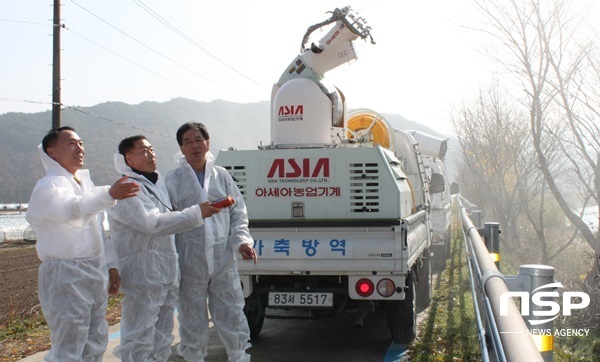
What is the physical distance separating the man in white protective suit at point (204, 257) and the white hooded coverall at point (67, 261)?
3.06ft

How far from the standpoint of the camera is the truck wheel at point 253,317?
6.62 meters

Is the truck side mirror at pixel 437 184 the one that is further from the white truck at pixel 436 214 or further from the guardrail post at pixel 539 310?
the guardrail post at pixel 539 310

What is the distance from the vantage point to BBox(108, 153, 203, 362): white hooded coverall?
4.39 m

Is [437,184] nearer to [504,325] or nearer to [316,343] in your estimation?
[316,343]

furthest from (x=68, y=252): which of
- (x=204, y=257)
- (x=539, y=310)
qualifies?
(x=539, y=310)

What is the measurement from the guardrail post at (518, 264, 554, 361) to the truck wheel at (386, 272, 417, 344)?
13.4 feet

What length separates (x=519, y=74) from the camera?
16031 mm

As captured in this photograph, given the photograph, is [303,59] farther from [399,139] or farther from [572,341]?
[572,341]

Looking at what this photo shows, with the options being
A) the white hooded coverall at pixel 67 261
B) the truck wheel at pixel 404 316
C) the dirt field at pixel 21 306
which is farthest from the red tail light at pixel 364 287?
the dirt field at pixel 21 306

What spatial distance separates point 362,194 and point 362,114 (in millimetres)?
3429

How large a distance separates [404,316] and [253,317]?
5.51 feet

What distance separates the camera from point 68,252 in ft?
13.1

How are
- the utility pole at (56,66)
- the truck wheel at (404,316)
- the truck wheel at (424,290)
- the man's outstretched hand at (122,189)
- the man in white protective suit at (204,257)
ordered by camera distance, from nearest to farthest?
the man's outstretched hand at (122,189)
the man in white protective suit at (204,257)
the truck wheel at (404,316)
the truck wheel at (424,290)
the utility pole at (56,66)

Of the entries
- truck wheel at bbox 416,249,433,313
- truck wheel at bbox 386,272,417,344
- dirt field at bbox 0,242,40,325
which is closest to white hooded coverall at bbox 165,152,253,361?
truck wheel at bbox 386,272,417,344
